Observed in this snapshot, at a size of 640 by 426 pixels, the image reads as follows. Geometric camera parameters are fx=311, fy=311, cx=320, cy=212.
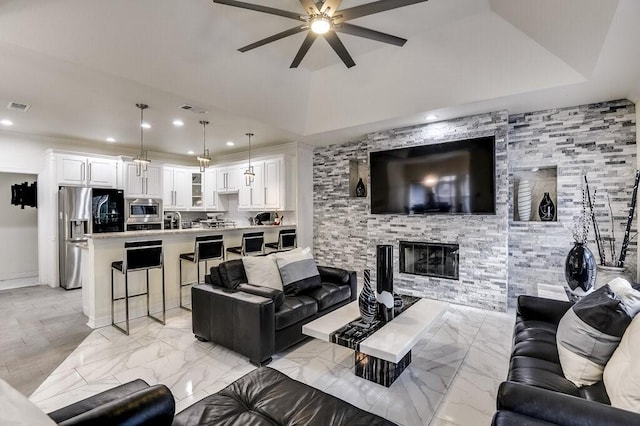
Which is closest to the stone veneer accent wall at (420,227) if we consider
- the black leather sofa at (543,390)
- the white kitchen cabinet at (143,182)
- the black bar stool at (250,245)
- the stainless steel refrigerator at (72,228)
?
the black bar stool at (250,245)

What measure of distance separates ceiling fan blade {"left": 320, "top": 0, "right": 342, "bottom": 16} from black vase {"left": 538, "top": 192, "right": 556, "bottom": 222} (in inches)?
152

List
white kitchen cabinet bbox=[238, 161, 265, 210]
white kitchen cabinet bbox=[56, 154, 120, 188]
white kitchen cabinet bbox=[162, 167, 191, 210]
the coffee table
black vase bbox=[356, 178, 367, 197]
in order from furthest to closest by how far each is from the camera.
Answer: white kitchen cabinet bbox=[162, 167, 191, 210], white kitchen cabinet bbox=[238, 161, 265, 210], black vase bbox=[356, 178, 367, 197], white kitchen cabinet bbox=[56, 154, 120, 188], the coffee table

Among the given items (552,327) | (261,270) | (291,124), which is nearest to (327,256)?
(291,124)

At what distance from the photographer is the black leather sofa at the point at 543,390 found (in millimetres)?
1204

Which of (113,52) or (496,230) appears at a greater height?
(113,52)

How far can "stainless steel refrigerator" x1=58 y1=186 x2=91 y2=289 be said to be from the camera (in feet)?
18.2

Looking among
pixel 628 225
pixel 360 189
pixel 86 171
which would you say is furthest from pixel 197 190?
pixel 628 225

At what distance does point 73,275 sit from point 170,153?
333cm

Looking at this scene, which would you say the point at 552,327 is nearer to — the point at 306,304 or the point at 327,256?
the point at 306,304

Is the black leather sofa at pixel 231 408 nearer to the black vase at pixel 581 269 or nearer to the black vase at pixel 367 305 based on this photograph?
the black vase at pixel 367 305

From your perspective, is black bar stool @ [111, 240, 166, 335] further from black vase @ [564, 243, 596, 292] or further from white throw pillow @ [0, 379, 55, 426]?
black vase @ [564, 243, 596, 292]

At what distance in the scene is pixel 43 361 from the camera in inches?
115

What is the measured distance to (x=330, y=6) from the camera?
7.44 ft

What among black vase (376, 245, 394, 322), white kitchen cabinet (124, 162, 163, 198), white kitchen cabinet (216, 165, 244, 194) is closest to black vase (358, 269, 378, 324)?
black vase (376, 245, 394, 322)
